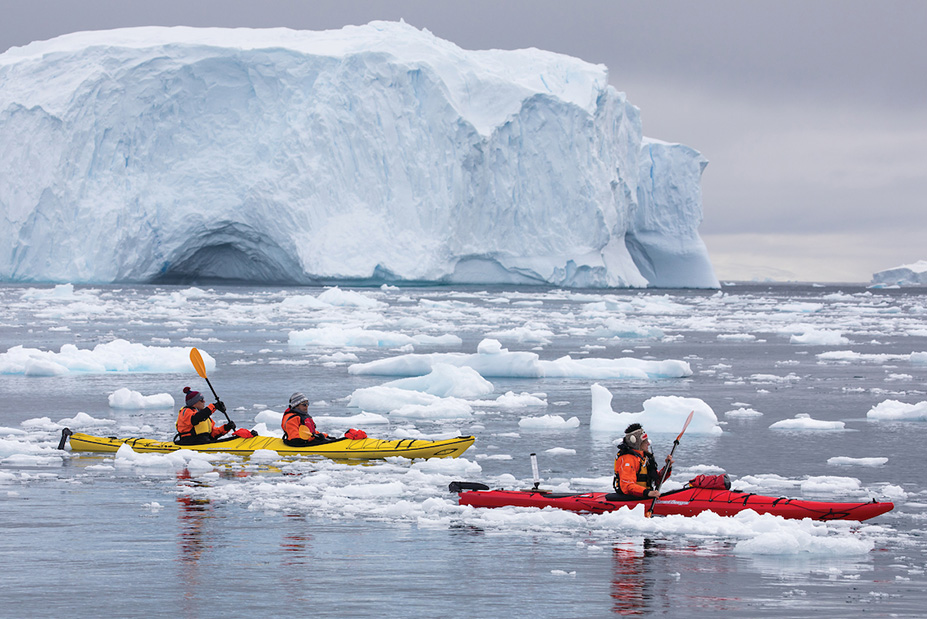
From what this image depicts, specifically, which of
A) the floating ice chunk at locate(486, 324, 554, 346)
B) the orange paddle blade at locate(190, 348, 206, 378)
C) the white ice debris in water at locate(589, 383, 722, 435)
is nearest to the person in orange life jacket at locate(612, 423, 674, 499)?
the white ice debris in water at locate(589, 383, 722, 435)

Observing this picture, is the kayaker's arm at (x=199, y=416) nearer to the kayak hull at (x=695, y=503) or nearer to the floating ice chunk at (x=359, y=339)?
the kayak hull at (x=695, y=503)

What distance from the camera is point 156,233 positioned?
37.2 meters

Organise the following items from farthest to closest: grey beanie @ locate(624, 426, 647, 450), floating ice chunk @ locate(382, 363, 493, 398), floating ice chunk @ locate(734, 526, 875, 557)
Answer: floating ice chunk @ locate(382, 363, 493, 398), grey beanie @ locate(624, 426, 647, 450), floating ice chunk @ locate(734, 526, 875, 557)

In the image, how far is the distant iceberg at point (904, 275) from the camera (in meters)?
75.8

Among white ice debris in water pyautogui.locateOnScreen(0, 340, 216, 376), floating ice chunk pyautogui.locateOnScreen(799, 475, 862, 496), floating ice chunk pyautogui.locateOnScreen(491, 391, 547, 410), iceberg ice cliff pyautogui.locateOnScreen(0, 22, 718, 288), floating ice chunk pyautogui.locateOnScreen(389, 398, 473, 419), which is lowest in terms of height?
floating ice chunk pyautogui.locateOnScreen(799, 475, 862, 496)

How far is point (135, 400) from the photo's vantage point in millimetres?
11789

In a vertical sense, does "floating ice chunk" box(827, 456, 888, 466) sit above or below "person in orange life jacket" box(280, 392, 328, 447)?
below

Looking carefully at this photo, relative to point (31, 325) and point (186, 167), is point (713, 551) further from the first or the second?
point (186, 167)

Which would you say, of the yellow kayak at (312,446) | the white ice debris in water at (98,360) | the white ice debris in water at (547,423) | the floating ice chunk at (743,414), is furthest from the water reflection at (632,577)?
the white ice debris in water at (98,360)

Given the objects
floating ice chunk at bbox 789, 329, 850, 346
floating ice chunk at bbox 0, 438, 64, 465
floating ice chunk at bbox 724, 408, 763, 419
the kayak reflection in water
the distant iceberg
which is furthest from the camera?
the distant iceberg

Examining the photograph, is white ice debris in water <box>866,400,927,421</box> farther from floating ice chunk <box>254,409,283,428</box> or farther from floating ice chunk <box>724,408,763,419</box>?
floating ice chunk <box>254,409,283,428</box>

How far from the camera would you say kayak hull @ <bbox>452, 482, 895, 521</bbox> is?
627 cm

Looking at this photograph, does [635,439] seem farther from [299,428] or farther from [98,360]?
[98,360]

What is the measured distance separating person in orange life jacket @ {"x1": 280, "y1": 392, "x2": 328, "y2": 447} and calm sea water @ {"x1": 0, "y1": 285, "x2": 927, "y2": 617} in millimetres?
197
